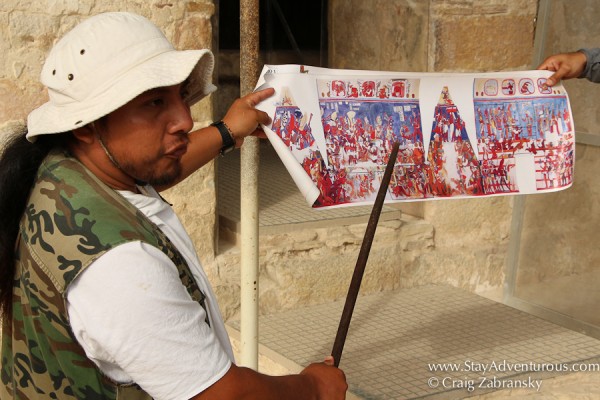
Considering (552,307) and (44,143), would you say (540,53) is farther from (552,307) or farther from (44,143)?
(44,143)

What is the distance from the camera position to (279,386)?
1648mm

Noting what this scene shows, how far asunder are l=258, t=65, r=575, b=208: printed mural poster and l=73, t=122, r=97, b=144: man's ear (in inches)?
37.4

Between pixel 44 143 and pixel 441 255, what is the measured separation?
2.97 meters

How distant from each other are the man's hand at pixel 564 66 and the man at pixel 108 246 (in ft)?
5.68

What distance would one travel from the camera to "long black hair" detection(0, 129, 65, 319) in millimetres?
1694

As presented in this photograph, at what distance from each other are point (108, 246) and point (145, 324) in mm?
147

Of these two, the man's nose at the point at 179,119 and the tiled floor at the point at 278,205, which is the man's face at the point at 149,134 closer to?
the man's nose at the point at 179,119

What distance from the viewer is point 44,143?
172cm

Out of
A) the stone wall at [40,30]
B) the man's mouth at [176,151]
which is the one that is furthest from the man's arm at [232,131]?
the stone wall at [40,30]

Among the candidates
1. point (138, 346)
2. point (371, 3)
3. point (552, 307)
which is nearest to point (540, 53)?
point (371, 3)

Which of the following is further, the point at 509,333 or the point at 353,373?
the point at 509,333

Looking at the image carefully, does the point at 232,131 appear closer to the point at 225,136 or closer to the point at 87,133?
the point at 225,136

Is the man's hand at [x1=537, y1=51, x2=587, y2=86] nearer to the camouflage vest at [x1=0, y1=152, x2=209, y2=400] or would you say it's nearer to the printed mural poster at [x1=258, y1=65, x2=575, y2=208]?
the printed mural poster at [x1=258, y1=65, x2=575, y2=208]

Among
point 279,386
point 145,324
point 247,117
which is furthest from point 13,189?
point 247,117
